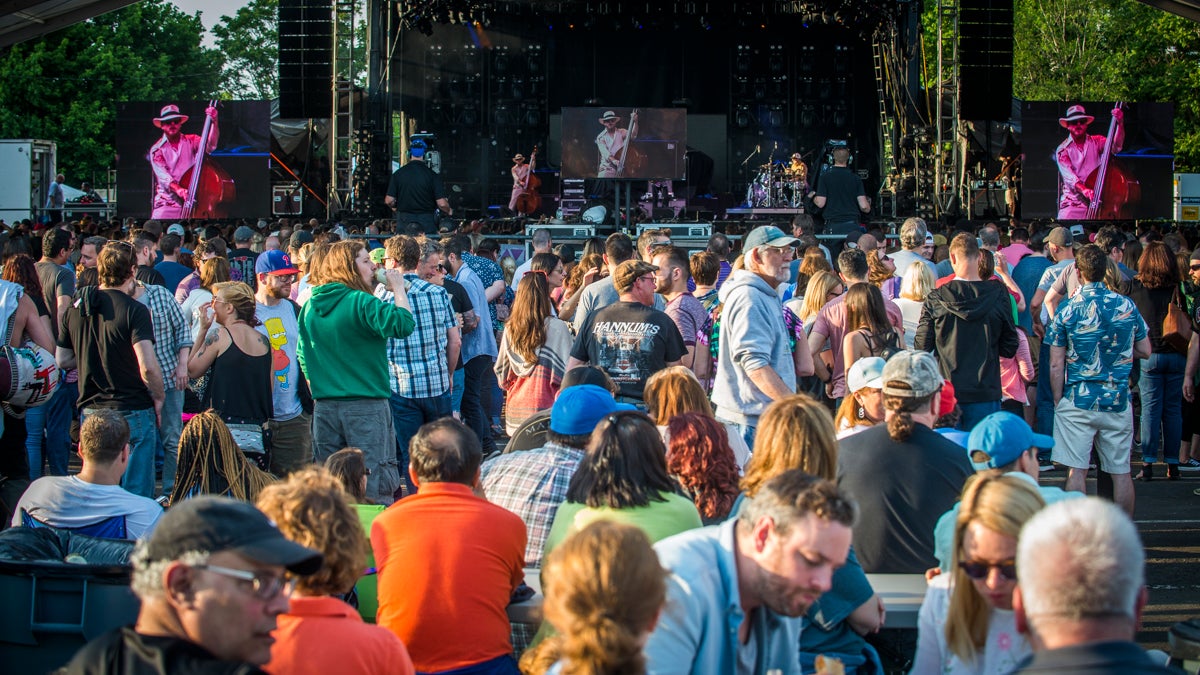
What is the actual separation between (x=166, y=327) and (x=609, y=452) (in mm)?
4241

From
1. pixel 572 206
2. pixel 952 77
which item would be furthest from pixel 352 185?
pixel 952 77

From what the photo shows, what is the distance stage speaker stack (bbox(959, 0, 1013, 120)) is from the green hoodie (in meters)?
13.0

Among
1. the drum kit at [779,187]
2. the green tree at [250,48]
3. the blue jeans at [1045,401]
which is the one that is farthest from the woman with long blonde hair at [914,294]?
the green tree at [250,48]

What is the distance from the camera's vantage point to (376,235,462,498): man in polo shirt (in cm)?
739

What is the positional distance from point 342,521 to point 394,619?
621 mm

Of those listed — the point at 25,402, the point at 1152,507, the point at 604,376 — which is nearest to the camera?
the point at 604,376

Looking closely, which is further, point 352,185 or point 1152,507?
point 352,185

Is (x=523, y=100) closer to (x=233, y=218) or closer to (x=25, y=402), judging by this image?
(x=233, y=218)

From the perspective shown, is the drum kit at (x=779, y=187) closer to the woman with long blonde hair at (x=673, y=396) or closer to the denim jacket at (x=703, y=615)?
the woman with long blonde hair at (x=673, y=396)

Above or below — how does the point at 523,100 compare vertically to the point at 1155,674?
above

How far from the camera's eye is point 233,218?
19328 millimetres

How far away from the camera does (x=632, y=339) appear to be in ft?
21.4

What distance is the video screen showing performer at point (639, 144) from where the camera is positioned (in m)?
20.4

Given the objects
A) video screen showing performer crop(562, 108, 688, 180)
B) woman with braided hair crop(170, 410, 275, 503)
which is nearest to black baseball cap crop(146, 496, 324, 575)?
woman with braided hair crop(170, 410, 275, 503)
